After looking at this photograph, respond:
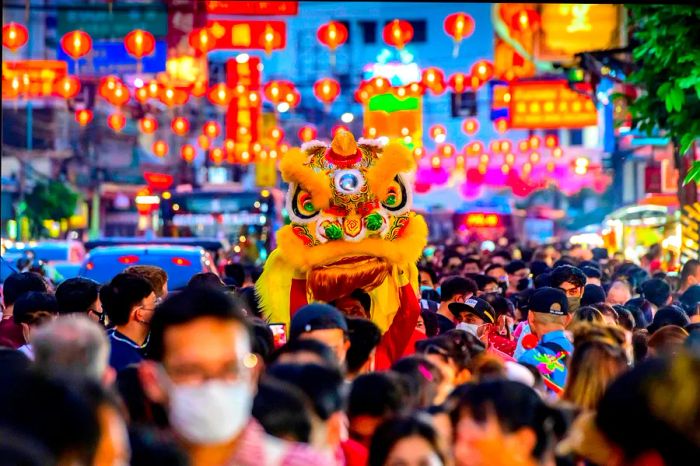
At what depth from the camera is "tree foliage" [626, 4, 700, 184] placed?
1289 cm

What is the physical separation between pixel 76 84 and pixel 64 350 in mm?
27711

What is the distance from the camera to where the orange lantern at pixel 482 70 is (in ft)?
A: 112

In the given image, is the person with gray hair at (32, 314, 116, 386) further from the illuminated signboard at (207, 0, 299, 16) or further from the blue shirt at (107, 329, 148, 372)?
the illuminated signboard at (207, 0, 299, 16)

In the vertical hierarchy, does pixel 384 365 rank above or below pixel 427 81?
below

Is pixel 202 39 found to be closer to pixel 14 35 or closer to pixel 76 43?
pixel 76 43

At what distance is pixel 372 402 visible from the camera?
5734 mm

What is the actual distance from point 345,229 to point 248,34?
60.3ft

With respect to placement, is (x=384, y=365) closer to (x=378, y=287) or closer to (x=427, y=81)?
(x=378, y=287)

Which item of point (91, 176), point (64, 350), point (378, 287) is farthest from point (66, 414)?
point (91, 176)

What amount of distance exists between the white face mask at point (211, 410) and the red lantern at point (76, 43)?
23518 millimetres

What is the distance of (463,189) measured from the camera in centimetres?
6938

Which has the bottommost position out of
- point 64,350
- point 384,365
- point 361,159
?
point 384,365

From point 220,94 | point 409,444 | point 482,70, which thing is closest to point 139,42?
point 220,94

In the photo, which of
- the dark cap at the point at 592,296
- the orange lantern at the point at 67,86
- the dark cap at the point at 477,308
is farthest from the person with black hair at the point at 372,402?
the orange lantern at the point at 67,86
